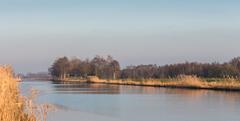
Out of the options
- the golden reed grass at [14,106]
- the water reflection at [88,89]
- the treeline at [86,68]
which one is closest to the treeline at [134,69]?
the treeline at [86,68]

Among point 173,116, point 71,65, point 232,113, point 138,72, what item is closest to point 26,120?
point 173,116

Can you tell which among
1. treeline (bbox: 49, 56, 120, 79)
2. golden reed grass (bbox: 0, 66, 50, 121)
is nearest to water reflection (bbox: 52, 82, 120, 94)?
golden reed grass (bbox: 0, 66, 50, 121)

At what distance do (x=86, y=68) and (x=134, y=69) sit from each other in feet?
25.4

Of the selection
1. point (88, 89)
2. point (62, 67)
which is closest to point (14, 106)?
point (88, 89)

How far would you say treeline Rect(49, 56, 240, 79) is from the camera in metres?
59.7

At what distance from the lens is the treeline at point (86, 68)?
79.3 metres

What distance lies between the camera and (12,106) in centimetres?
909

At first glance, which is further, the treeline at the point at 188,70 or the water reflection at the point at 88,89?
the treeline at the point at 188,70

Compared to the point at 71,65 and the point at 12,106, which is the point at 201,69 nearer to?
the point at 71,65

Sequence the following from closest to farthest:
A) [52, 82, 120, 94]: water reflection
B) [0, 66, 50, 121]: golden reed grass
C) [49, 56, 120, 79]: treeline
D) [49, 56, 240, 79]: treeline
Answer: [0, 66, 50, 121]: golden reed grass < [52, 82, 120, 94]: water reflection < [49, 56, 240, 79]: treeline < [49, 56, 120, 79]: treeline

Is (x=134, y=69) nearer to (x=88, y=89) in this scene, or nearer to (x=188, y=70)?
(x=188, y=70)

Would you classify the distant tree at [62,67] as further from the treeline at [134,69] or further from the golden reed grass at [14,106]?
the golden reed grass at [14,106]

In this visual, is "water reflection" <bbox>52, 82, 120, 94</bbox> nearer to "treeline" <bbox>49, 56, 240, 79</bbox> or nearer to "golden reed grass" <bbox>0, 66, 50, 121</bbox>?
"treeline" <bbox>49, 56, 240, 79</bbox>

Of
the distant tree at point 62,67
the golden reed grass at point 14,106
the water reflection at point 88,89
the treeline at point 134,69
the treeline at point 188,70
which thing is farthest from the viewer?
the distant tree at point 62,67
